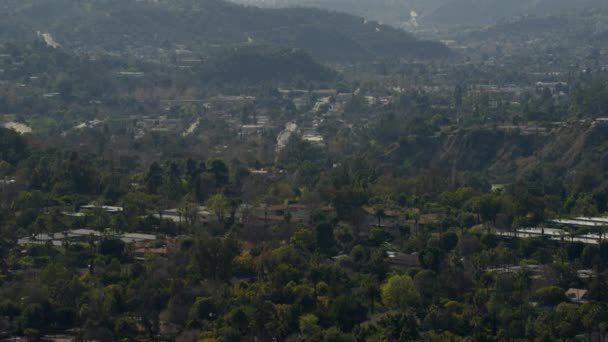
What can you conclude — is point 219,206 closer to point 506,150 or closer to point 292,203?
point 292,203

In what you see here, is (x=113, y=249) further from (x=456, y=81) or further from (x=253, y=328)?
(x=456, y=81)

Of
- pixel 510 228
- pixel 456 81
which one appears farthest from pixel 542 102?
pixel 510 228

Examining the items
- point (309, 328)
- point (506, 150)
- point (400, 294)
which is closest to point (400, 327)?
point (309, 328)

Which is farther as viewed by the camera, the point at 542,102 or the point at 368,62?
the point at 368,62

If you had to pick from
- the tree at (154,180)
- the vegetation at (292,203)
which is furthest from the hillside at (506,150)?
the tree at (154,180)

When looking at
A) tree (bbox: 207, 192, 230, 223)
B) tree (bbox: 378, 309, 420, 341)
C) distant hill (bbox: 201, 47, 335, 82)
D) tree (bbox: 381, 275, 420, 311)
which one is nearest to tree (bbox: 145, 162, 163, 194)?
tree (bbox: 207, 192, 230, 223)
